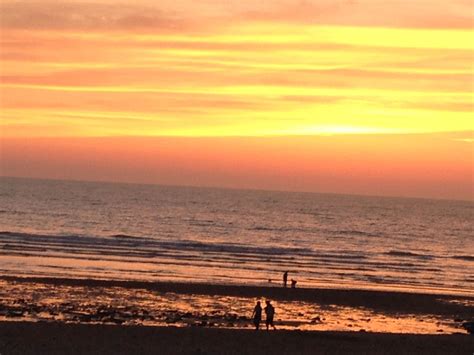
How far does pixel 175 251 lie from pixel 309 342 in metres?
43.8

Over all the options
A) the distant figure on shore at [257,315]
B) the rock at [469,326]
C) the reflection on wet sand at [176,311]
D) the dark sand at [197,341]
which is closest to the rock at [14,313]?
the reflection on wet sand at [176,311]

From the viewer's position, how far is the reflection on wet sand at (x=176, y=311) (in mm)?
29203

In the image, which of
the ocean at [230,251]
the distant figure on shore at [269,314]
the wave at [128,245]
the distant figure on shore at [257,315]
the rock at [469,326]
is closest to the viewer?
the distant figure on shore at [257,315]

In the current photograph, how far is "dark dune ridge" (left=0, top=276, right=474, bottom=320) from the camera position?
→ 3698 cm

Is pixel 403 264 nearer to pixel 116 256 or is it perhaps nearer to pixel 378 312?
pixel 116 256

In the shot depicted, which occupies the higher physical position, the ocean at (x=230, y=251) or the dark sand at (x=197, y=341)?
the ocean at (x=230, y=251)

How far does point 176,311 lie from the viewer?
32.0 m

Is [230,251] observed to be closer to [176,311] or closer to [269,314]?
[176,311]

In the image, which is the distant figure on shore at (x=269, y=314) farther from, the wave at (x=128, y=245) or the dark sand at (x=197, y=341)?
the wave at (x=128, y=245)

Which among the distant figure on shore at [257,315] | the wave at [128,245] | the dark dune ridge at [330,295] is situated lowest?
the dark dune ridge at [330,295]

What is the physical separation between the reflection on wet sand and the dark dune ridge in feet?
3.48

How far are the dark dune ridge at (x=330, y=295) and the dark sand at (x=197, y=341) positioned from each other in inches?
374

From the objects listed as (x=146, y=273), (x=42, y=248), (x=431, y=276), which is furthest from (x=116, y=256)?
(x=431, y=276)

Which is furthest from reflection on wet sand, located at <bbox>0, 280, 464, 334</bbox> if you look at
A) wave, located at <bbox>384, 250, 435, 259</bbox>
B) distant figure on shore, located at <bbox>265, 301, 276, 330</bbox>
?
wave, located at <bbox>384, 250, 435, 259</bbox>
